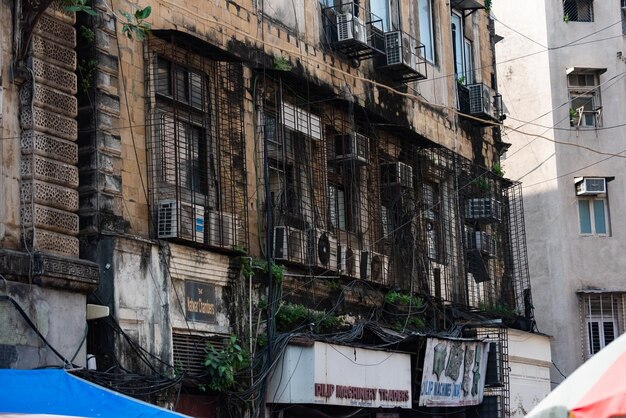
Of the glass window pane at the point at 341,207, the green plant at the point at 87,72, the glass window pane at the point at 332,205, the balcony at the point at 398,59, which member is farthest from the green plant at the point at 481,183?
the green plant at the point at 87,72

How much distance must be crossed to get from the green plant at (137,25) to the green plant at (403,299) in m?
6.19

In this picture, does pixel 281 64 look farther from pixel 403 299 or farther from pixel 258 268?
pixel 403 299

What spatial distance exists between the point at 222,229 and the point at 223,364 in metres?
1.55

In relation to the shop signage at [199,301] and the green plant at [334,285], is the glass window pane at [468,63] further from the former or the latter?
the shop signage at [199,301]

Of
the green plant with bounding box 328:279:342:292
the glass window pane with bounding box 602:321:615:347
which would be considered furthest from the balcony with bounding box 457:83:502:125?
the glass window pane with bounding box 602:321:615:347

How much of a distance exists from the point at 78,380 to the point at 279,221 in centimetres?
589

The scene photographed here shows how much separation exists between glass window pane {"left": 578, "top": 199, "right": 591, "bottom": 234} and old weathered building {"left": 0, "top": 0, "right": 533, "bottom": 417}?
17.0 feet

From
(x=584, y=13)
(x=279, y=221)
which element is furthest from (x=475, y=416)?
(x=584, y=13)

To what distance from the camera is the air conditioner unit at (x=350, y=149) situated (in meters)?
17.0

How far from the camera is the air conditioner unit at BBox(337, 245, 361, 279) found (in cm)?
1642

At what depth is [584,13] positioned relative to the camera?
28.2 meters

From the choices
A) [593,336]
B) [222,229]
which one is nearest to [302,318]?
[222,229]

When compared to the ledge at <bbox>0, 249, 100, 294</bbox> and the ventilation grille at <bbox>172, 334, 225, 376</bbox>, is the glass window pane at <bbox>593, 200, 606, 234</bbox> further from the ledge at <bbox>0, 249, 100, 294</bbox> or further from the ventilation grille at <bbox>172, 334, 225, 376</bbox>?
the ledge at <bbox>0, 249, 100, 294</bbox>

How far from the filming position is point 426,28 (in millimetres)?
20766
